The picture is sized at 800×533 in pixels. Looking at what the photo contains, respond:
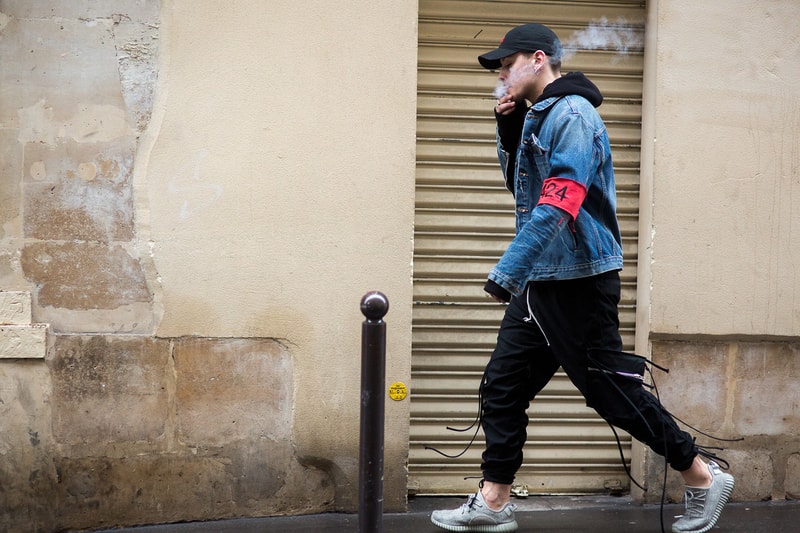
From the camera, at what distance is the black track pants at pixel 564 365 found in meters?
3.83

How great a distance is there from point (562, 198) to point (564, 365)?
723 mm

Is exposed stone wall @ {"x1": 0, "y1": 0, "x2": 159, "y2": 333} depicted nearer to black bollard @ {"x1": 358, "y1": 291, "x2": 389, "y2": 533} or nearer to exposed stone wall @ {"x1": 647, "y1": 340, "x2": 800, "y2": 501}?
black bollard @ {"x1": 358, "y1": 291, "x2": 389, "y2": 533}

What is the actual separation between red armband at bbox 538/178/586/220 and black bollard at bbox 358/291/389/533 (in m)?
0.76

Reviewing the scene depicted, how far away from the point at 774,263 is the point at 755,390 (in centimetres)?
65

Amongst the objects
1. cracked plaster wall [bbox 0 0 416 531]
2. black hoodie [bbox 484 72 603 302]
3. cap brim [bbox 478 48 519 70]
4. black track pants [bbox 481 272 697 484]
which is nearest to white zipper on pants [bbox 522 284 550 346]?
black track pants [bbox 481 272 697 484]

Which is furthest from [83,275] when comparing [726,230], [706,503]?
[726,230]

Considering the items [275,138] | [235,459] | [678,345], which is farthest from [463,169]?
[235,459]

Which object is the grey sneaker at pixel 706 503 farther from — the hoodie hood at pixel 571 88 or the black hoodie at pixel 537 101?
the hoodie hood at pixel 571 88

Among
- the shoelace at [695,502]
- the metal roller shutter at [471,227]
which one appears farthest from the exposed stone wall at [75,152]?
the shoelace at [695,502]

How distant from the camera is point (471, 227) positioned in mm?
4812

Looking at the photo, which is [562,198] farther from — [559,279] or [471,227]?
[471,227]

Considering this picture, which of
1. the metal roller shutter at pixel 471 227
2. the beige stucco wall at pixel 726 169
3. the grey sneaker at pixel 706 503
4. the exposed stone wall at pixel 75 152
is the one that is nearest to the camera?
the grey sneaker at pixel 706 503

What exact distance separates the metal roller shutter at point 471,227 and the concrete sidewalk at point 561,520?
20 centimetres

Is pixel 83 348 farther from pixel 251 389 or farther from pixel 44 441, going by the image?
pixel 251 389
